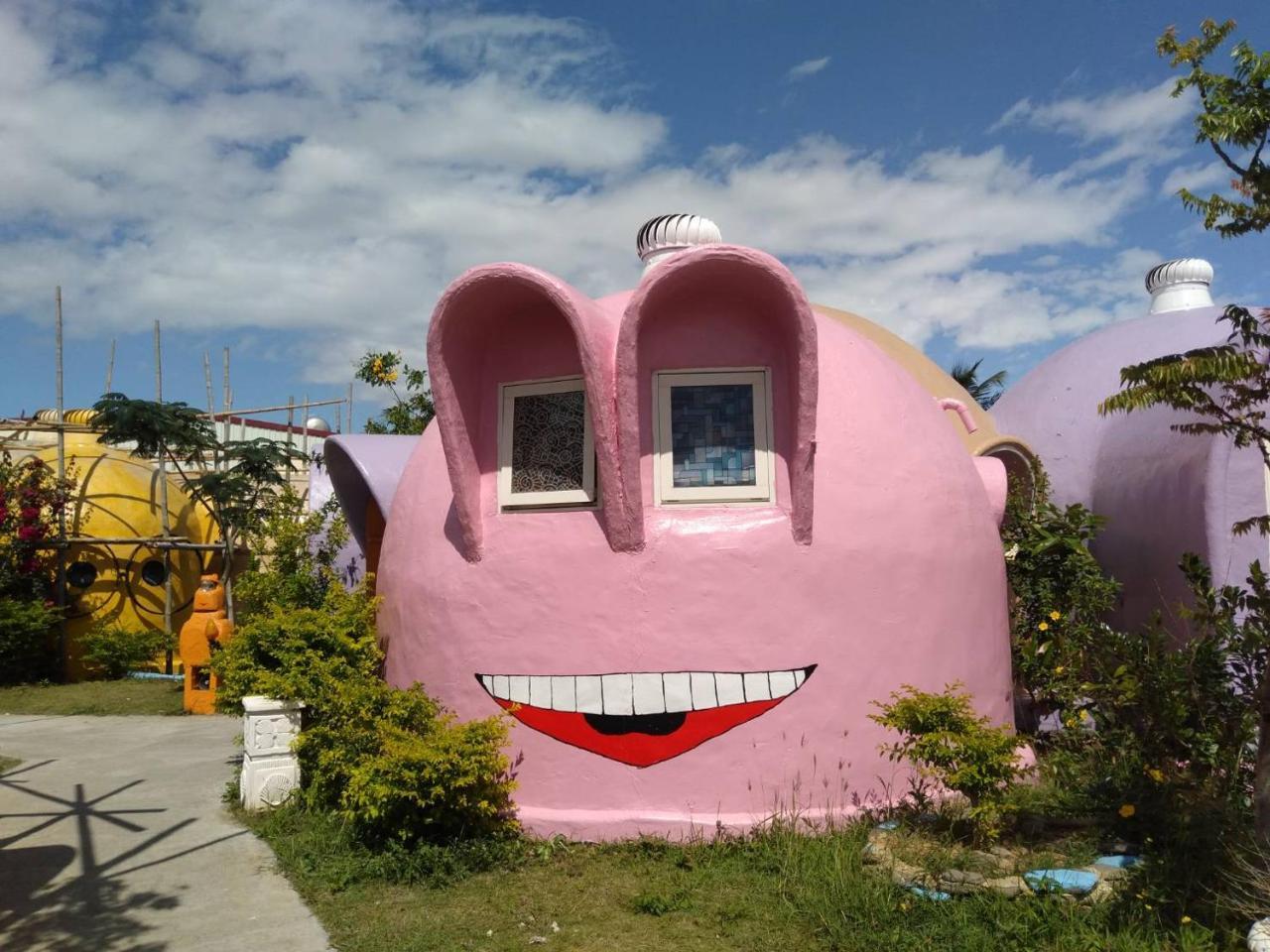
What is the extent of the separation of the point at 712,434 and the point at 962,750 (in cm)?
248

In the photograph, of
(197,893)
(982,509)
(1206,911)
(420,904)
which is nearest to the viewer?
(1206,911)

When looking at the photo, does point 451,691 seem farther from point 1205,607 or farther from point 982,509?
point 1205,607

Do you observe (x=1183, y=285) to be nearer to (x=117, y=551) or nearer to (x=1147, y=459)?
(x=1147, y=459)

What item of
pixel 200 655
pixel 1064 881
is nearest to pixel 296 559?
pixel 200 655

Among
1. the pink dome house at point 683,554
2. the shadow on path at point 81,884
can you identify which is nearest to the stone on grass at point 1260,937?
the pink dome house at point 683,554

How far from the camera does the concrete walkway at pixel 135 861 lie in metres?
5.11

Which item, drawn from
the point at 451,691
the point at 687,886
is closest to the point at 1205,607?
the point at 687,886

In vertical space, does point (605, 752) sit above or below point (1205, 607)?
below

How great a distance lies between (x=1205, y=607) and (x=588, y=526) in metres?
3.74

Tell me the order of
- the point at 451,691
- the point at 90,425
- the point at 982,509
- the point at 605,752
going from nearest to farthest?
the point at 605,752 → the point at 451,691 → the point at 982,509 → the point at 90,425

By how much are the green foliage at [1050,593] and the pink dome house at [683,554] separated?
1.37 m

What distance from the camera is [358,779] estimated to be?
5.85 meters

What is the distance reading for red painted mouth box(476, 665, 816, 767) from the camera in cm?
599

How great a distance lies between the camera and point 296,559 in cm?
1037
